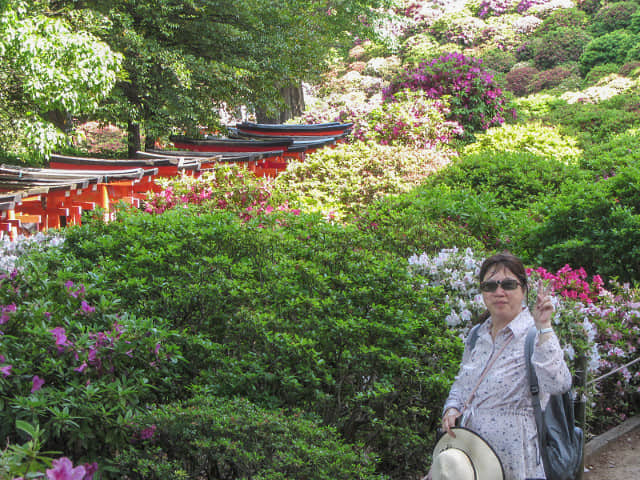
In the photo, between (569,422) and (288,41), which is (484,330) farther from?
(288,41)

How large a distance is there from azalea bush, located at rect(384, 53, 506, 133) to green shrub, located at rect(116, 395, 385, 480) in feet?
39.3

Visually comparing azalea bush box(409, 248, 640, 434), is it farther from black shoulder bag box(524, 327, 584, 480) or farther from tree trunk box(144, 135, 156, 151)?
tree trunk box(144, 135, 156, 151)

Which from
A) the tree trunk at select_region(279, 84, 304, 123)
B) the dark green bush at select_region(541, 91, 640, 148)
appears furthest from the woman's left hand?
the tree trunk at select_region(279, 84, 304, 123)

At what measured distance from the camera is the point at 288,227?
5.27 meters

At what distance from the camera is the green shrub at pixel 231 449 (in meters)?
2.69

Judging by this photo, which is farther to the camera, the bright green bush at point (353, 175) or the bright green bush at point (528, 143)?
the bright green bush at point (528, 143)

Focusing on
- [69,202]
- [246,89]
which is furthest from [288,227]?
[246,89]

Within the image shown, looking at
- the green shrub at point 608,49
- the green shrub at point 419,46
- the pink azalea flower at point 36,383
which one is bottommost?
the pink azalea flower at point 36,383

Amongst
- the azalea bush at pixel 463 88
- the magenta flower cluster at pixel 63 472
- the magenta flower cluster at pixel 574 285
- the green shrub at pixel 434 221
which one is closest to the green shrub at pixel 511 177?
the green shrub at pixel 434 221

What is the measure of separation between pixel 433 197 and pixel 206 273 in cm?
388

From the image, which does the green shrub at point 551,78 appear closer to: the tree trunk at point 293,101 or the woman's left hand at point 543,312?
the tree trunk at point 293,101

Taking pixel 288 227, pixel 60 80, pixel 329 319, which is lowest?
pixel 329 319

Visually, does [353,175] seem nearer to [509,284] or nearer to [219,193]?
[219,193]

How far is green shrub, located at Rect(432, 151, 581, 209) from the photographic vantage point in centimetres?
859
